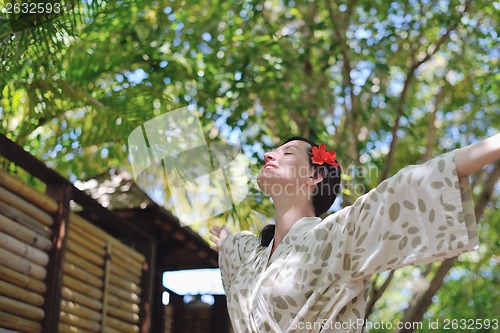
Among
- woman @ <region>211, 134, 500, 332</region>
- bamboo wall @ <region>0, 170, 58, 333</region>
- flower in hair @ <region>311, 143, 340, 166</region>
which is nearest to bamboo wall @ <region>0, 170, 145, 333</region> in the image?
bamboo wall @ <region>0, 170, 58, 333</region>

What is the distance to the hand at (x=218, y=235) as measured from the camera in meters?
3.02

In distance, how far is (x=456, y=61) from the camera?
6.80m

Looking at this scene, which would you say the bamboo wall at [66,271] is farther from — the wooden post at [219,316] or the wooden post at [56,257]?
the wooden post at [219,316]

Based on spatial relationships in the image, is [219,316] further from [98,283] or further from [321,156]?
[321,156]

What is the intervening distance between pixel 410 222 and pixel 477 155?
318 mm

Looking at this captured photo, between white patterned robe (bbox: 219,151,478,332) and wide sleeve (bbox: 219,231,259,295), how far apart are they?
0.18 metres

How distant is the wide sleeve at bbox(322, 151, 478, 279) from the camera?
1949 mm

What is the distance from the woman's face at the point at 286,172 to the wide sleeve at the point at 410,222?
1.19 ft

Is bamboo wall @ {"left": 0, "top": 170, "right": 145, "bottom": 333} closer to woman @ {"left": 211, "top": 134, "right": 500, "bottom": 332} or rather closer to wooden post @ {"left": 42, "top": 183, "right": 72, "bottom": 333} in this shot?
wooden post @ {"left": 42, "top": 183, "right": 72, "bottom": 333}

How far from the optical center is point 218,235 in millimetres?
3084

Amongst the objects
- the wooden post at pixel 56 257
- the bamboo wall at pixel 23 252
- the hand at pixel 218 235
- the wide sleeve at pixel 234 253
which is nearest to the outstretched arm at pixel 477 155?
the wide sleeve at pixel 234 253

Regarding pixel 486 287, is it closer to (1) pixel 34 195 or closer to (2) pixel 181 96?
(2) pixel 181 96

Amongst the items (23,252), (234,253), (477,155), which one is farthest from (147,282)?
(477,155)

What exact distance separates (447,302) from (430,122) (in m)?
4.64
